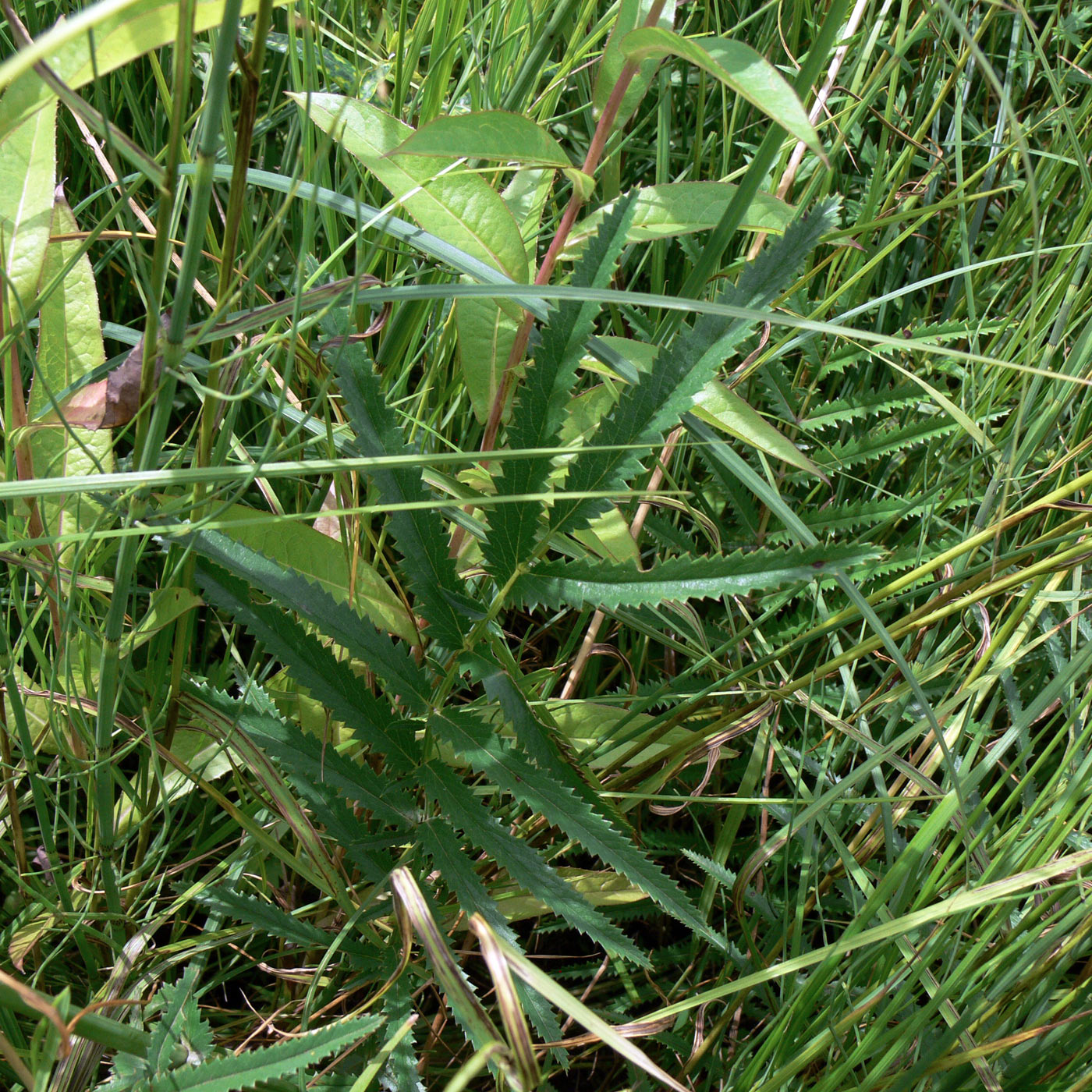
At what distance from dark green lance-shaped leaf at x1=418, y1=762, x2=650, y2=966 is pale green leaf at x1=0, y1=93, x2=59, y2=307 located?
1.96 feet

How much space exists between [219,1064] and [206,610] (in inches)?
24.1

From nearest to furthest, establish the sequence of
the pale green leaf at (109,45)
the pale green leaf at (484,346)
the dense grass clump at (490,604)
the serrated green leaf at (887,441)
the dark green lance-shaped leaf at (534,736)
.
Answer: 1. the pale green leaf at (109,45)
2. the dense grass clump at (490,604)
3. the dark green lance-shaped leaf at (534,736)
4. the pale green leaf at (484,346)
5. the serrated green leaf at (887,441)

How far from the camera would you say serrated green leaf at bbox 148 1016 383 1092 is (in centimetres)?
67

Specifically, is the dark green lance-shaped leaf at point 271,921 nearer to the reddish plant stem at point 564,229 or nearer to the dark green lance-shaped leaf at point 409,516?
the dark green lance-shaped leaf at point 409,516

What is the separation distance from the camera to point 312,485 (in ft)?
3.75

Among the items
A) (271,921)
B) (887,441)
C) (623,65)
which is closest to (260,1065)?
(271,921)

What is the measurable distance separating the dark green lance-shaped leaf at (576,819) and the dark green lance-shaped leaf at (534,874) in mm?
18

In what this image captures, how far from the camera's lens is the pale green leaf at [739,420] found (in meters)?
0.86

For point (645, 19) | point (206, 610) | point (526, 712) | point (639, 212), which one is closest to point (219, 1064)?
point (526, 712)

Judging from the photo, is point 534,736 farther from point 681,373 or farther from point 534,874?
point 681,373

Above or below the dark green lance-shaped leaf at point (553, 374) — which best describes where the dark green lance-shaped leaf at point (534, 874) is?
below

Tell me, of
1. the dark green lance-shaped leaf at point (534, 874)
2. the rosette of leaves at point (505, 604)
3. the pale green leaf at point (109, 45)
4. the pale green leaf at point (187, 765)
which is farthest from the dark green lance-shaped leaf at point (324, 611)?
the pale green leaf at point (109, 45)

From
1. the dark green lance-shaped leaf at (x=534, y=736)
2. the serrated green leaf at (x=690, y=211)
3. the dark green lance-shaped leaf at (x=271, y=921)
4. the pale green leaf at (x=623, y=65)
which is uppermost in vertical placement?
the pale green leaf at (x=623, y=65)

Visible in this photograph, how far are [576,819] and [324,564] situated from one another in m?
0.35
